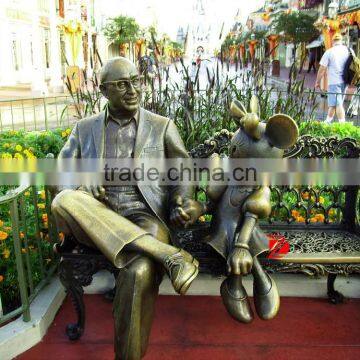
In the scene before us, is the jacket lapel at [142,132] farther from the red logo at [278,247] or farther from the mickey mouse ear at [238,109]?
the red logo at [278,247]

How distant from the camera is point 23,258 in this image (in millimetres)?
2963

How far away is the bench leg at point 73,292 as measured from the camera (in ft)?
8.53

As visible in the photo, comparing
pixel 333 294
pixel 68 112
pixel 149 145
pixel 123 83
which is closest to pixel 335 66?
pixel 68 112

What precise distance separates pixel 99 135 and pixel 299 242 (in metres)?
1.47

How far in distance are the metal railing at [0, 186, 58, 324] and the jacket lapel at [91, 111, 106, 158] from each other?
1.60ft

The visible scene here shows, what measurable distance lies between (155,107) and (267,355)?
3134mm

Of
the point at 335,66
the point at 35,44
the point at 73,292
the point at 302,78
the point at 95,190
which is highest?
the point at 35,44

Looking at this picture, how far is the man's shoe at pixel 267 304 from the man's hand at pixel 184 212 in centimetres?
54

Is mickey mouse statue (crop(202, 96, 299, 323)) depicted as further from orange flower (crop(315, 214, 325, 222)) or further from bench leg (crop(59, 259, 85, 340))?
orange flower (crop(315, 214, 325, 222))

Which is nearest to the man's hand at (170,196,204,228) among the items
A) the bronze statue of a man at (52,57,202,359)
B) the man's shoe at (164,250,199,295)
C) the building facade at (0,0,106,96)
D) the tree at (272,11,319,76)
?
the bronze statue of a man at (52,57,202,359)

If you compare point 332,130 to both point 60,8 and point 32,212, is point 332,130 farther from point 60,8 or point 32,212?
point 60,8

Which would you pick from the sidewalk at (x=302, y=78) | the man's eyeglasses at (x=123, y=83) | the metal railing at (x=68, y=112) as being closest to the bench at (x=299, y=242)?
the man's eyeglasses at (x=123, y=83)

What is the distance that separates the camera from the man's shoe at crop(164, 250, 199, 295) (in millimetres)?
2111

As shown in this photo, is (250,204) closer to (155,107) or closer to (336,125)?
(155,107)
